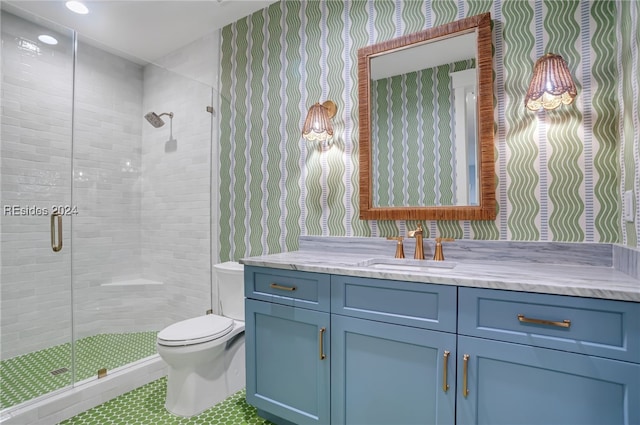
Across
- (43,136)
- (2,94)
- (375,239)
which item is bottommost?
(375,239)

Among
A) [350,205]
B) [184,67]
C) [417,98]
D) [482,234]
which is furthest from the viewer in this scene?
[184,67]

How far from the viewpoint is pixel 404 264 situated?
178cm

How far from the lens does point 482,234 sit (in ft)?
5.58

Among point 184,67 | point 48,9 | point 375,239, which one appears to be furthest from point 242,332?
point 48,9

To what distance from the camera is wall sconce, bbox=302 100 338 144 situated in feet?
6.70

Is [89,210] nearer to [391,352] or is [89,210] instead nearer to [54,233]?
[54,233]

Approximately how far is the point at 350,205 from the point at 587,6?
4.76ft

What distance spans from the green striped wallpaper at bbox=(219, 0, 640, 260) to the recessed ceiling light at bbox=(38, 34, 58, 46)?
3.68ft

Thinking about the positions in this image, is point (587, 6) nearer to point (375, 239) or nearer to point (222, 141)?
point (375, 239)

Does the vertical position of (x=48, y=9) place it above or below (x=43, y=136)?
above

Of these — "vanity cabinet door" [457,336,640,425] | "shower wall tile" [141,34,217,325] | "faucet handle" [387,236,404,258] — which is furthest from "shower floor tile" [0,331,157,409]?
"vanity cabinet door" [457,336,640,425]

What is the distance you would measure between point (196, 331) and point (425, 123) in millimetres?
1747

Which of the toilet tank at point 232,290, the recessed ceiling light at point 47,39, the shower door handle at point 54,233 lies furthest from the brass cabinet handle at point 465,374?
the recessed ceiling light at point 47,39

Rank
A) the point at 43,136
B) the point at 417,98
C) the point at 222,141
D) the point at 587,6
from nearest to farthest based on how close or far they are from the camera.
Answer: the point at 587,6 → the point at 417,98 → the point at 43,136 → the point at 222,141
